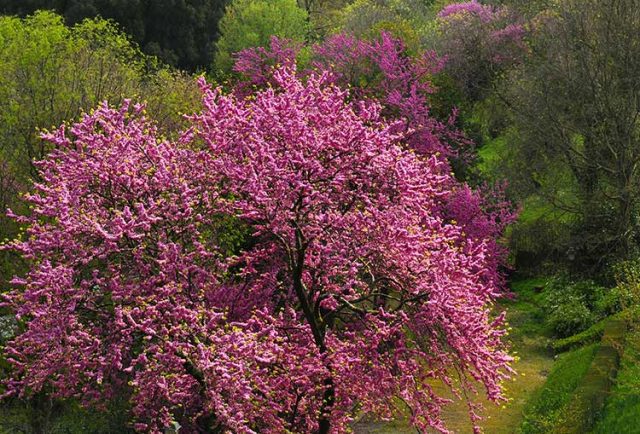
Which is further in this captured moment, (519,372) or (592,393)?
(519,372)

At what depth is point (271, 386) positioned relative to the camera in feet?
38.4

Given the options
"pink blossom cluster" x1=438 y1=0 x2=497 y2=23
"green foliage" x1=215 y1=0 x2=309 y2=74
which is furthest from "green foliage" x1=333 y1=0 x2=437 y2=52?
"green foliage" x1=215 y1=0 x2=309 y2=74

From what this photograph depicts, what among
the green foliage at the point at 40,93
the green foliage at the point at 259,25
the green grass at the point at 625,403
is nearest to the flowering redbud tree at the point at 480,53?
the green foliage at the point at 259,25

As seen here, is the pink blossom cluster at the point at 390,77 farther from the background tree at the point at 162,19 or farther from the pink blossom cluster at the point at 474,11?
the background tree at the point at 162,19

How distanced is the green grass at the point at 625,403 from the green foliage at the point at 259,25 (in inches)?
1377

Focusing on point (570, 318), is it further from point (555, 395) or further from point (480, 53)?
point (480, 53)

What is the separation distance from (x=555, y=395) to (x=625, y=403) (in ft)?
11.4

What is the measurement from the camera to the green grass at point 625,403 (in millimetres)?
13250

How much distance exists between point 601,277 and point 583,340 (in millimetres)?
4771

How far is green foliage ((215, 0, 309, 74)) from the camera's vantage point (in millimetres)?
47688

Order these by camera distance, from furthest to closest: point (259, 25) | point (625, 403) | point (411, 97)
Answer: point (259, 25) → point (411, 97) → point (625, 403)

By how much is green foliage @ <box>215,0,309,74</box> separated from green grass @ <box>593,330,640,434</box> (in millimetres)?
34964

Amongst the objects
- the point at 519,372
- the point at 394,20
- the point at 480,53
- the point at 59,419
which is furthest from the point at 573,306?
the point at 394,20

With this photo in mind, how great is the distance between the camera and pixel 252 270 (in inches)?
514
